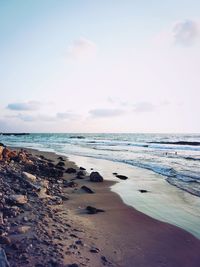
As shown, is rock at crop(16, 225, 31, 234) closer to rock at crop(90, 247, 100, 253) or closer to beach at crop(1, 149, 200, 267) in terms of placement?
beach at crop(1, 149, 200, 267)

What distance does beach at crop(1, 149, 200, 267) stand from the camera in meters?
4.78

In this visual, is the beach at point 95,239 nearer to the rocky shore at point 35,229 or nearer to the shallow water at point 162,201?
the rocky shore at point 35,229

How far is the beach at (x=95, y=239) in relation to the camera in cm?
478

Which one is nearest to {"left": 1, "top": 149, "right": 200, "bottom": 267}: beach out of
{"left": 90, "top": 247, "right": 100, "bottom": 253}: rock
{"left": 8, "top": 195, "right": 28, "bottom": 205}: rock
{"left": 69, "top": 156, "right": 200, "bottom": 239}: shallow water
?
{"left": 90, "top": 247, "right": 100, "bottom": 253}: rock

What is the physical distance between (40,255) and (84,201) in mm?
4701

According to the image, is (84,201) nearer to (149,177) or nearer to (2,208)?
(2,208)

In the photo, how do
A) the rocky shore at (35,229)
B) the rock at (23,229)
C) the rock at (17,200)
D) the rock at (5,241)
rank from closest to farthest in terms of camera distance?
the rocky shore at (35,229)
the rock at (5,241)
the rock at (23,229)
the rock at (17,200)

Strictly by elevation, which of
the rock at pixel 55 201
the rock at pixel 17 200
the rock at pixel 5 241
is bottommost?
the rock at pixel 55 201

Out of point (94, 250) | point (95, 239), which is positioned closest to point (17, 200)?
point (95, 239)

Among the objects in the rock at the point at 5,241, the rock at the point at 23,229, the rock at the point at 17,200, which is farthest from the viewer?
the rock at the point at 17,200

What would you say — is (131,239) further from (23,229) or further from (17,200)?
(17,200)

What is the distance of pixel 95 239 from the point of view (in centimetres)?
583

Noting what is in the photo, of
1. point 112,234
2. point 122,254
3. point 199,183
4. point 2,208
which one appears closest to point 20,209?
point 2,208

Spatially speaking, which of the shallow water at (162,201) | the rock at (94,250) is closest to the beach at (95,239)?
the rock at (94,250)
